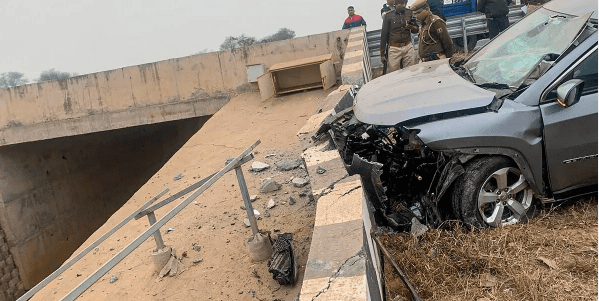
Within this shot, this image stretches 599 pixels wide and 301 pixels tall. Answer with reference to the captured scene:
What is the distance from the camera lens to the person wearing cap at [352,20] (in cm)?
1336

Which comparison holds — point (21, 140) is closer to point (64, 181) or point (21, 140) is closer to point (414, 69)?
point (64, 181)

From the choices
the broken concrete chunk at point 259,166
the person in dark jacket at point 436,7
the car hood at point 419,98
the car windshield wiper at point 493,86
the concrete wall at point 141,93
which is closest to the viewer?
the car hood at point 419,98

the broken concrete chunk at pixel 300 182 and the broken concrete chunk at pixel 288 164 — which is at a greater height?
the broken concrete chunk at pixel 288 164

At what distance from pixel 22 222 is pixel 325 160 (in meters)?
12.2

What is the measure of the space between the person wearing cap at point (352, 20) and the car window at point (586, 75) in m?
10.2

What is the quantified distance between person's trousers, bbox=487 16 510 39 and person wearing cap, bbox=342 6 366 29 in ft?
14.8

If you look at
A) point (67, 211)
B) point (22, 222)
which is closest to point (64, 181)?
point (67, 211)

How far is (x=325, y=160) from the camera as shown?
3998mm

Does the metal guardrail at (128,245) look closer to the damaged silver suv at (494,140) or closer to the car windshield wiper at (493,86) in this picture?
the damaged silver suv at (494,140)

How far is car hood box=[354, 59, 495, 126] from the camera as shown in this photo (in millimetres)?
3691

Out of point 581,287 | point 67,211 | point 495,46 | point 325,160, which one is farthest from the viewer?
point 67,211

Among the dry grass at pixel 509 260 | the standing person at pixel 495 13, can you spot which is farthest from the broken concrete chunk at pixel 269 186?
the standing person at pixel 495 13

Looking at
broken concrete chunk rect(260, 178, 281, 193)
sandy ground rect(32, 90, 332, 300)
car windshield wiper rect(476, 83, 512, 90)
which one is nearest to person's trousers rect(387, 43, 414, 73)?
sandy ground rect(32, 90, 332, 300)

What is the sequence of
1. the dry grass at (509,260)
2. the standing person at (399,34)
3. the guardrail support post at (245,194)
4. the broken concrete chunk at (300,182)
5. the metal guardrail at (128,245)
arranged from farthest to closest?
the standing person at (399,34) → the broken concrete chunk at (300,182) → the guardrail support post at (245,194) → the dry grass at (509,260) → the metal guardrail at (128,245)
